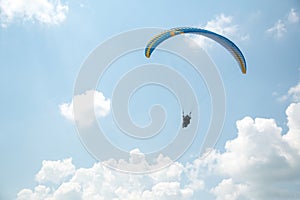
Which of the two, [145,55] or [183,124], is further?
[183,124]

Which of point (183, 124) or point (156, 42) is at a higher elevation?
point (156, 42)

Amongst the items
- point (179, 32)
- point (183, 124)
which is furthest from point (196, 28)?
point (183, 124)

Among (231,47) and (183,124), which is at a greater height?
(231,47)

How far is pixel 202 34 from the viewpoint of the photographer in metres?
39.0

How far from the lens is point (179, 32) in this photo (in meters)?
37.8

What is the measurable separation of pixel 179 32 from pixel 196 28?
178 centimetres

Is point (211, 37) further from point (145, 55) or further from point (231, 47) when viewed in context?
point (145, 55)

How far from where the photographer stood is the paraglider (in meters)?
38.0

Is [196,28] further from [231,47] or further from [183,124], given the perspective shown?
[183,124]

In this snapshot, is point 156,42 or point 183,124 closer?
point 156,42

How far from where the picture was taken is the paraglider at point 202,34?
1495 inches

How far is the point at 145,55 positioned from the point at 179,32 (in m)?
3.82

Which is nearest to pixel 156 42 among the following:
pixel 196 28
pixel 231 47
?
pixel 196 28

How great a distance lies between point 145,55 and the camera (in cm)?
3838
